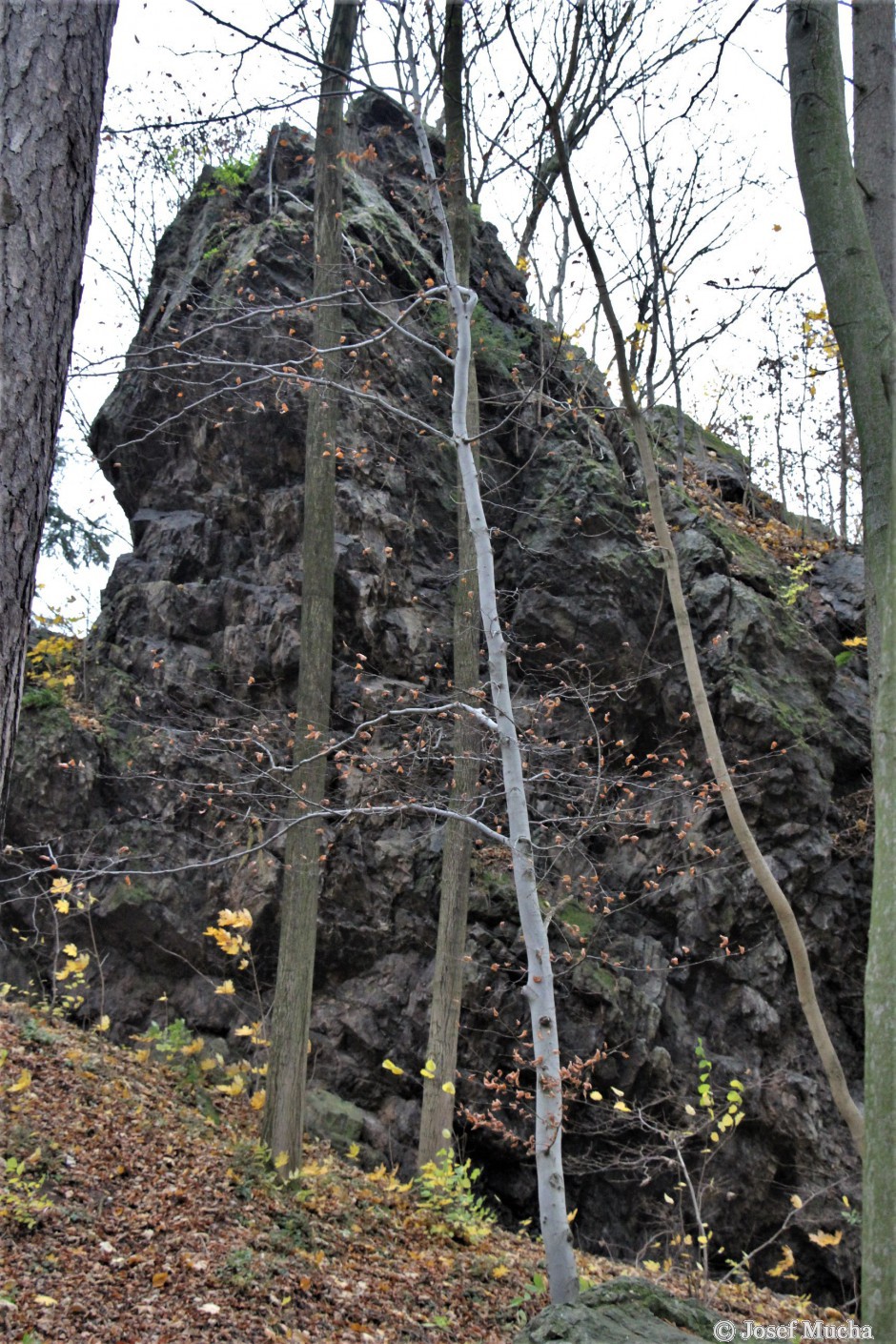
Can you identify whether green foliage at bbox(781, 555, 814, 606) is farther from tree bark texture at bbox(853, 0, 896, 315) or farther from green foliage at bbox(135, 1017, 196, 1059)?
green foliage at bbox(135, 1017, 196, 1059)

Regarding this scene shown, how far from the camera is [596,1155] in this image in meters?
9.15

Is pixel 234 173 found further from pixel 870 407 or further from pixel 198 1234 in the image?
pixel 198 1234

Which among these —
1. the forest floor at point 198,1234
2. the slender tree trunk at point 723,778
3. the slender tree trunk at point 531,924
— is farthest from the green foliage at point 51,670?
the slender tree trunk at point 723,778

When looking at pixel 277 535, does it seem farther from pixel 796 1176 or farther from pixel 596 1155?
pixel 796 1176

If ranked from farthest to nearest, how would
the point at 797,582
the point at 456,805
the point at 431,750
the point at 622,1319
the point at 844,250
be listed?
the point at 797,582 → the point at 456,805 → the point at 431,750 → the point at 844,250 → the point at 622,1319

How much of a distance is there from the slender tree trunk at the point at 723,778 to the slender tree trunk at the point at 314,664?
2331 mm

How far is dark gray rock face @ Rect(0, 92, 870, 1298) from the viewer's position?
29.9 ft

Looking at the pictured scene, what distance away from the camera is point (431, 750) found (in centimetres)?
858

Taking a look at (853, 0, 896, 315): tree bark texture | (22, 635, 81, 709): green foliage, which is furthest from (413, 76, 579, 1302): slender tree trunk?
(22, 635, 81, 709): green foliage

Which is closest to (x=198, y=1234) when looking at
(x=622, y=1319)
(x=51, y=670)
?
(x=622, y=1319)

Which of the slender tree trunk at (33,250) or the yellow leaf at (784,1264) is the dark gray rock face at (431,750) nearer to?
the yellow leaf at (784,1264)

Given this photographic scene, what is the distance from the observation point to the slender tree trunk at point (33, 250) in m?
2.41

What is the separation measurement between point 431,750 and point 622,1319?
16.9 ft

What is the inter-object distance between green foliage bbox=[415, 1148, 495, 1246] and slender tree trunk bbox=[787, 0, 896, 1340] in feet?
16.2
